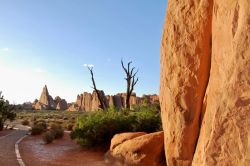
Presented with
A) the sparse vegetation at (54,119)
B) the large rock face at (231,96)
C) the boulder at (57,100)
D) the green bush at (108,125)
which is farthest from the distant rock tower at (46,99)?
the large rock face at (231,96)

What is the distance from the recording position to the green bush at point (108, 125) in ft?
54.3

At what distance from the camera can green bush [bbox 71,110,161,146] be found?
651 inches

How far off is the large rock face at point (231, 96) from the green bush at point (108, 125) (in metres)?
11.3

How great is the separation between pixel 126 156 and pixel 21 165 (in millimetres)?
4159

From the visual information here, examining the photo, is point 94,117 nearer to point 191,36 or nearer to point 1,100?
point 191,36

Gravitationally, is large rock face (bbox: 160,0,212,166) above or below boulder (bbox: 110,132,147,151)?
above

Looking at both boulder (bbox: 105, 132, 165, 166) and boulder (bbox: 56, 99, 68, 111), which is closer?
boulder (bbox: 105, 132, 165, 166)

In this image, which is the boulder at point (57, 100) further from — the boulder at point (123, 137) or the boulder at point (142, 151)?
the boulder at point (142, 151)

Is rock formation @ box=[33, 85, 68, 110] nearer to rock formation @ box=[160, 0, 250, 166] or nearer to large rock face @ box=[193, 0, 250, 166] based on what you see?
rock formation @ box=[160, 0, 250, 166]

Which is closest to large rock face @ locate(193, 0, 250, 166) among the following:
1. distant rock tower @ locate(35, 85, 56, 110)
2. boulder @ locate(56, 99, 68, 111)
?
distant rock tower @ locate(35, 85, 56, 110)

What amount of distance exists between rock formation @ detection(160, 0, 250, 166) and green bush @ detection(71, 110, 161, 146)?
908cm

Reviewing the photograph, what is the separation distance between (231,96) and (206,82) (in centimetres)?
181

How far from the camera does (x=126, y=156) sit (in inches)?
454

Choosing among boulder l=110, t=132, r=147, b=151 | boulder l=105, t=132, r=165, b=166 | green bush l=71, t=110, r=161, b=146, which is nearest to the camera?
boulder l=105, t=132, r=165, b=166
